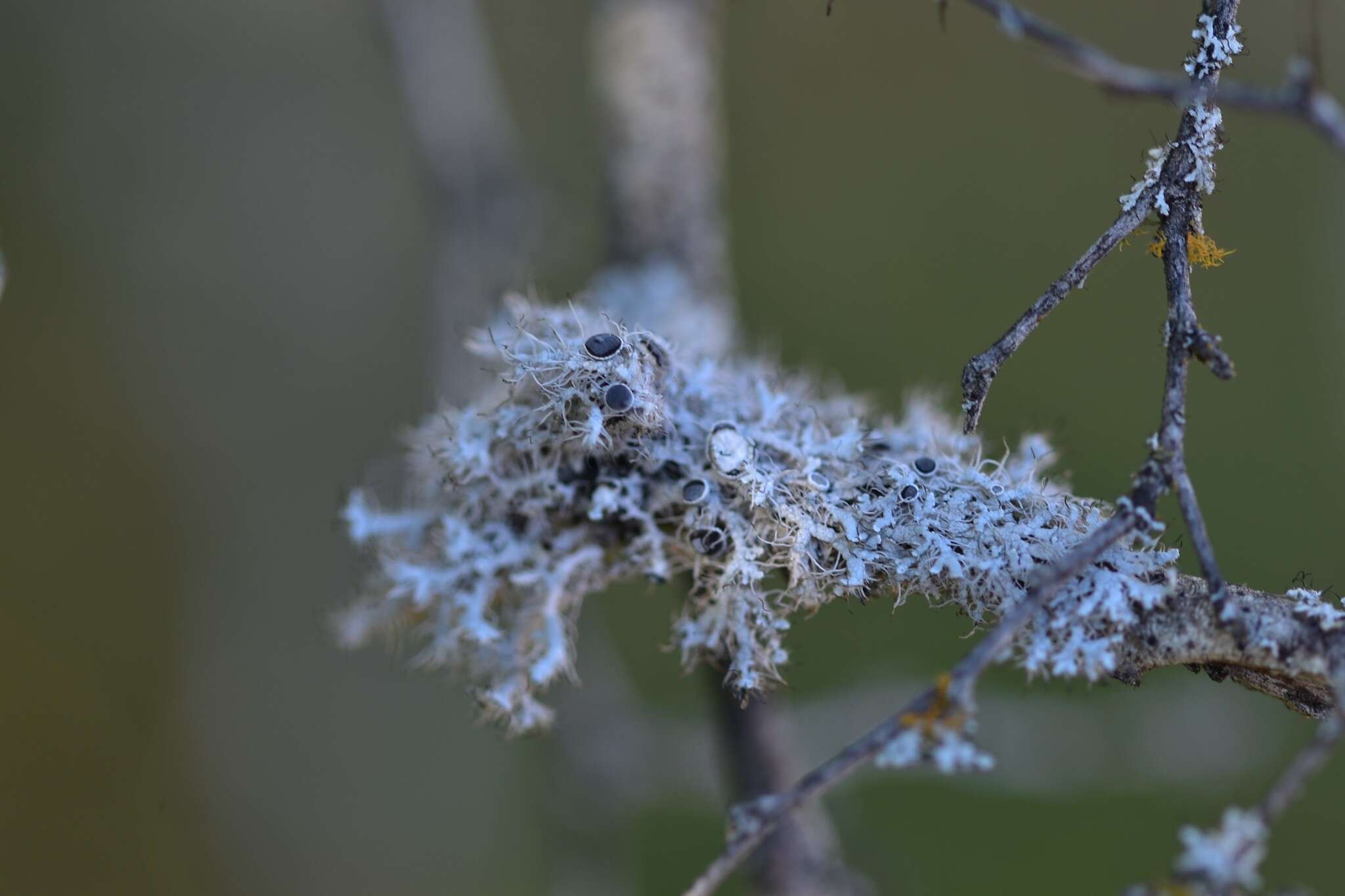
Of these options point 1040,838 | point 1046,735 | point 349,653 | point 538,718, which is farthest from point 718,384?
point 349,653

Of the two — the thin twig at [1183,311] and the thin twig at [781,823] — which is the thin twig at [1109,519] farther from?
the thin twig at [781,823]

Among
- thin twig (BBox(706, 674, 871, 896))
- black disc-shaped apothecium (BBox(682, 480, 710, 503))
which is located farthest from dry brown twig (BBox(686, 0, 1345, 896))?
thin twig (BBox(706, 674, 871, 896))

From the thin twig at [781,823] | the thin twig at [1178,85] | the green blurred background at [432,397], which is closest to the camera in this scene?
the thin twig at [1178,85]

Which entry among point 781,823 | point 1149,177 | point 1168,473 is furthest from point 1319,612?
point 781,823

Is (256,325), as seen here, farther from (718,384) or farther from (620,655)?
(718,384)

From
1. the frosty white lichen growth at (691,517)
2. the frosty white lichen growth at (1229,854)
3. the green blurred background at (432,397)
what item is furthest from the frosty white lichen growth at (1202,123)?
the green blurred background at (432,397)

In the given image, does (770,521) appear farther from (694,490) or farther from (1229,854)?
(1229,854)

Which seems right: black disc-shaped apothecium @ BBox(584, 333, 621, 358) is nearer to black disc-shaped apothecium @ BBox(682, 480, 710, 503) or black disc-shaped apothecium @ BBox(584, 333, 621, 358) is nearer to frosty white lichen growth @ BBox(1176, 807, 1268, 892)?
black disc-shaped apothecium @ BBox(682, 480, 710, 503)
